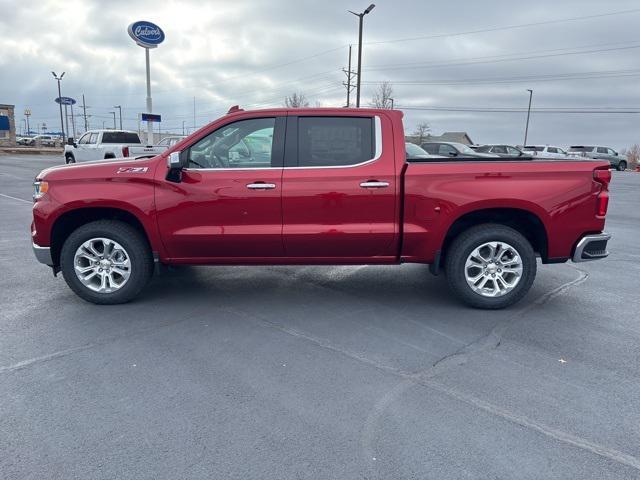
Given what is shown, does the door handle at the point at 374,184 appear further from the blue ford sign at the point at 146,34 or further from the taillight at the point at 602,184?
the blue ford sign at the point at 146,34

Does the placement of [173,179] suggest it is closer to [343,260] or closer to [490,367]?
[343,260]

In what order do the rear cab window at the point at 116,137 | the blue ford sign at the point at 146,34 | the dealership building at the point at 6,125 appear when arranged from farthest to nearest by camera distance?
the dealership building at the point at 6,125, the rear cab window at the point at 116,137, the blue ford sign at the point at 146,34

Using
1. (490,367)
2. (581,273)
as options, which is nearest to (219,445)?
(490,367)

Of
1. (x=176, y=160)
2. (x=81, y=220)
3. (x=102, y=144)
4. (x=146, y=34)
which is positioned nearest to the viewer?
(x=176, y=160)

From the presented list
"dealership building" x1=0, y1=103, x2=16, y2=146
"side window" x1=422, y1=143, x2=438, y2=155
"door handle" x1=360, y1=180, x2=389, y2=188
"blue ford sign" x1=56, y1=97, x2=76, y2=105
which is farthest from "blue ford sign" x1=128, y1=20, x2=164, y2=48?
"dealership building" x1=0, y1=103, x2=16, y2=146

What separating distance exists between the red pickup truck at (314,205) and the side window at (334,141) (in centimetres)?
1

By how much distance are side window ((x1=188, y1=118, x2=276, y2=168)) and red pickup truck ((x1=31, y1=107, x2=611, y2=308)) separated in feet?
0.04

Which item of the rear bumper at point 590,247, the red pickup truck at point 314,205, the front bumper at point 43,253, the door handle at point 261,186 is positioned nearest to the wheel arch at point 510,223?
the red pickup truck at point 314,205

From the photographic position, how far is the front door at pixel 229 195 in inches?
186

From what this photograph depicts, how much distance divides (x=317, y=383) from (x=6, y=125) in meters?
65.0

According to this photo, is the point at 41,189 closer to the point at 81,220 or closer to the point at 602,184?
the point at 81,220

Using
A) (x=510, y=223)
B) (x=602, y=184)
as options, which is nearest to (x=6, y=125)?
(x=510, y=223)

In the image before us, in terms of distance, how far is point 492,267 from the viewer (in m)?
4.88

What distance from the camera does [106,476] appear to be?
8.13 feet
